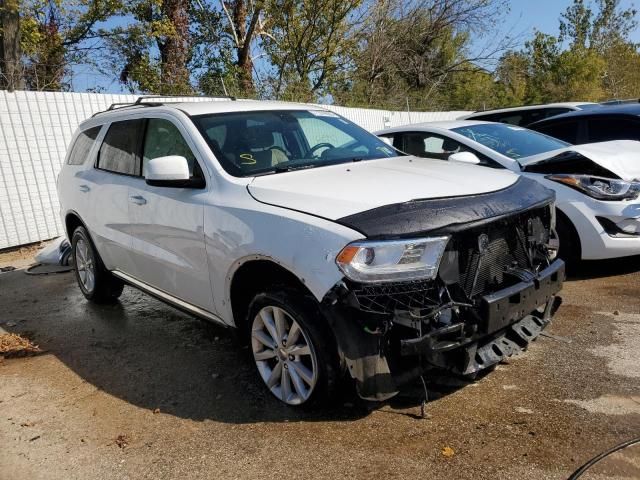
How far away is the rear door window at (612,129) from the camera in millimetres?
6339

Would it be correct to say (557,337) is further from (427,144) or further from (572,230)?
(427,144)

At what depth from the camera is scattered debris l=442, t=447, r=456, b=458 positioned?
2.66m

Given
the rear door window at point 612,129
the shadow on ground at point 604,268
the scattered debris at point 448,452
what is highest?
the rear door window at point 612,129

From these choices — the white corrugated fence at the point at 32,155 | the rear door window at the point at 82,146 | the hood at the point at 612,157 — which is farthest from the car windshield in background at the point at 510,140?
the white corrugated fence at the point at 32,155

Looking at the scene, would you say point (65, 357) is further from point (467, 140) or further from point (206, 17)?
point (206, 17)

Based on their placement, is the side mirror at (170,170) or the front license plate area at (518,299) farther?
the side mirror at (170,170)

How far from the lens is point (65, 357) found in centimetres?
433

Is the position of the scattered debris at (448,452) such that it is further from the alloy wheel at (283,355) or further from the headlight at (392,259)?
the headlight at (392,259)

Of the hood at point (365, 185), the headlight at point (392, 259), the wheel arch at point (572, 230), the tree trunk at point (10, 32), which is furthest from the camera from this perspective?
the tree trunk at point (10, 32)

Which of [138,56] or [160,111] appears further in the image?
[138,56]

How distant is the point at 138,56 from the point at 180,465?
1831 centimetres

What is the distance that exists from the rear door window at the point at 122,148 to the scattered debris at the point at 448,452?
3024 millimetres

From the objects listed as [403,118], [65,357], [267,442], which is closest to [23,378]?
[65,357]

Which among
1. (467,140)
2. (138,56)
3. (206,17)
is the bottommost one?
(467,140)
